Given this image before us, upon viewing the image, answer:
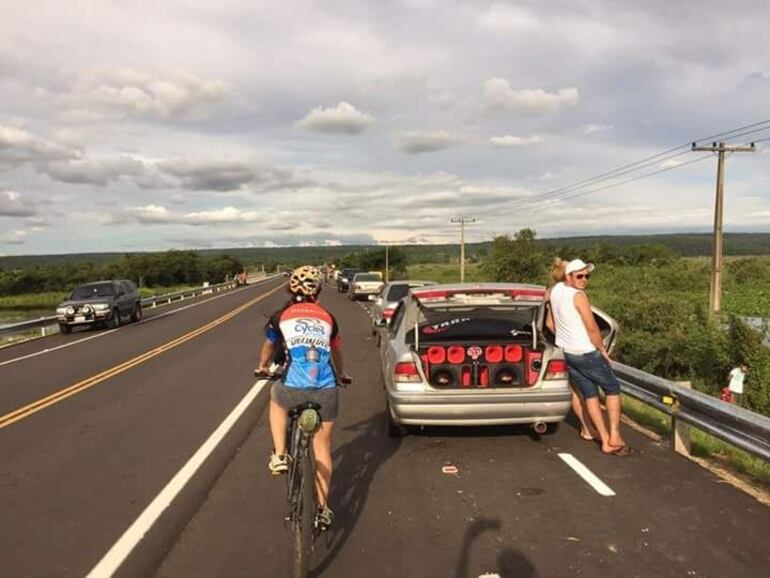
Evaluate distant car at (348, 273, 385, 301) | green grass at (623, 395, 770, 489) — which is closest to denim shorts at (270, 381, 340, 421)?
green grass at (623, 395, 770, 489)

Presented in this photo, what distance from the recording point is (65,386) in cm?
1163

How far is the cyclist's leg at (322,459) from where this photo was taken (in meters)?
4.49

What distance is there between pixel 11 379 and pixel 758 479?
12.6m

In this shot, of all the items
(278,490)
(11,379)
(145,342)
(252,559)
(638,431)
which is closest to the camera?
(252,559)

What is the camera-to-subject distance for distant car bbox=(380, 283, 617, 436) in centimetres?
Result: 672

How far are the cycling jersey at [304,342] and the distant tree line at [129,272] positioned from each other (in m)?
96.3

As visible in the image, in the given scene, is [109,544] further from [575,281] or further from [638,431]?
[638,431]

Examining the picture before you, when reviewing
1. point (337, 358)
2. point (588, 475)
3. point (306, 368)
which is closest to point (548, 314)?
point (588, 475)

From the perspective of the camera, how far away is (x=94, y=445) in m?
7.43

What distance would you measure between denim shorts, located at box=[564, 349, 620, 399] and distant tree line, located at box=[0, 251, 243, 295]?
94591 mm

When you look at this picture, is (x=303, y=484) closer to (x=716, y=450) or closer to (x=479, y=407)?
(x=479, y=407)

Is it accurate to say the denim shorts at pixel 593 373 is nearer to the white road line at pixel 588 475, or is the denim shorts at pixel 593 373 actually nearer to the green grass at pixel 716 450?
the white road line at pixel 588 475

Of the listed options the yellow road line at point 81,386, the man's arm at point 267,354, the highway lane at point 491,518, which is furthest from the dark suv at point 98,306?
the man's arm at point 267,354

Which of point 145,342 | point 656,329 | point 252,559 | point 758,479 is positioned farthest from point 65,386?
point 656,329
